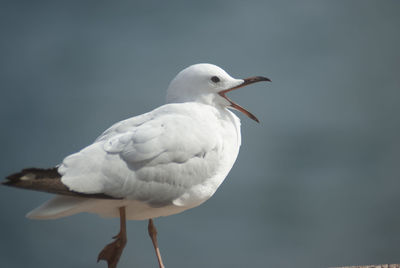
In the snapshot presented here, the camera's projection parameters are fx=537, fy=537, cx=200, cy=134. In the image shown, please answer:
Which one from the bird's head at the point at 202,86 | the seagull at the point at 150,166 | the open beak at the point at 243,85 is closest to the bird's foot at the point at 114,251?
the seagull at the point at 150,166

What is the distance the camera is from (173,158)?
3896 mm

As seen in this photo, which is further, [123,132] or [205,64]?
[205,64]

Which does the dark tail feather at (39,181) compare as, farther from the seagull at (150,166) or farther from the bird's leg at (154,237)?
the bird's leg at (154,237)

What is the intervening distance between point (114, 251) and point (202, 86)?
152cm

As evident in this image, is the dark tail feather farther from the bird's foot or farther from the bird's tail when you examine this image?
the bird's foot

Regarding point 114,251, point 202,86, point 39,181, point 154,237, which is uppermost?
point 202,86

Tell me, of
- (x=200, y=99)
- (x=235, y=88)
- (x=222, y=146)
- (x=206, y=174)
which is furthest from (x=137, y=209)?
(x=235, y=88)

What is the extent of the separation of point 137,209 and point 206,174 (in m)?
0.57

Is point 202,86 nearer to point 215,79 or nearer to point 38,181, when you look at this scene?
point 215,79

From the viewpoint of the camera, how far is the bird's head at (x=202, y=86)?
4469mm

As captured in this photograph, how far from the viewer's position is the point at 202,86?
14.7 feet

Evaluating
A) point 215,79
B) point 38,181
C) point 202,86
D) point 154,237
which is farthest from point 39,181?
point 215,79

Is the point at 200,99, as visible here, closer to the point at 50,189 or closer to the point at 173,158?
the point at 173,158

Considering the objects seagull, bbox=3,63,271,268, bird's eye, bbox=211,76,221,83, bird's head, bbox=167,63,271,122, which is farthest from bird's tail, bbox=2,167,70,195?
bird's eye, bbox=211,76,221,83
